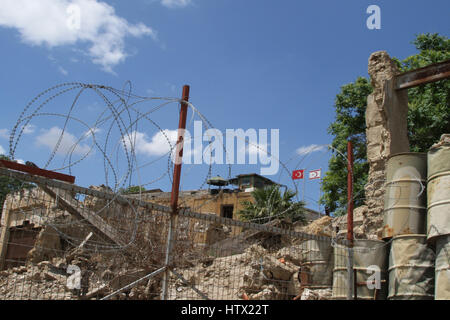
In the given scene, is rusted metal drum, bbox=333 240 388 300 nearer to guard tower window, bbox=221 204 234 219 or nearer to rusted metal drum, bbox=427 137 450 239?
rusted metal drum, bbox=427 137 450 239

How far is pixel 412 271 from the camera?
8578 millimetres

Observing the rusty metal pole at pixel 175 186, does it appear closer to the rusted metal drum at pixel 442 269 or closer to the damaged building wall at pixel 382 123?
the rusted metal drum at pixel 442 269

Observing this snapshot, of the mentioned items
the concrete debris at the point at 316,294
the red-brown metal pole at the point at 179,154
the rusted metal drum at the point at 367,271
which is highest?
the red-brown metal pole at the point at 179,154

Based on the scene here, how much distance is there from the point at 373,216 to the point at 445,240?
136 inches

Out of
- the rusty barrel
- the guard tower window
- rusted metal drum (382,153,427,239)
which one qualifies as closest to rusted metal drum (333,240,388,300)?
rusted metal drum (382,153,427,239)

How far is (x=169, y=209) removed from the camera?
567 cm

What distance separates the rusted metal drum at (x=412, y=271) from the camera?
8492 millimetres

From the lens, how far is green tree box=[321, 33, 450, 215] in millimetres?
19672

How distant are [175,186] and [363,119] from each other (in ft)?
60.5

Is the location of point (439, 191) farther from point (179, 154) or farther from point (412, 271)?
point (179, 154)

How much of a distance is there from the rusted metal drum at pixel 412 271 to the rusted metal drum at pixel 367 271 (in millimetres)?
228

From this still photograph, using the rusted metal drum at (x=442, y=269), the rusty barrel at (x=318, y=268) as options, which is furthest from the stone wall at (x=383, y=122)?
the rusted metal drum at (x=442, y=269)

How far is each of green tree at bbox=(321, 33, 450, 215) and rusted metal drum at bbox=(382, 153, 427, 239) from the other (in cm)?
994
